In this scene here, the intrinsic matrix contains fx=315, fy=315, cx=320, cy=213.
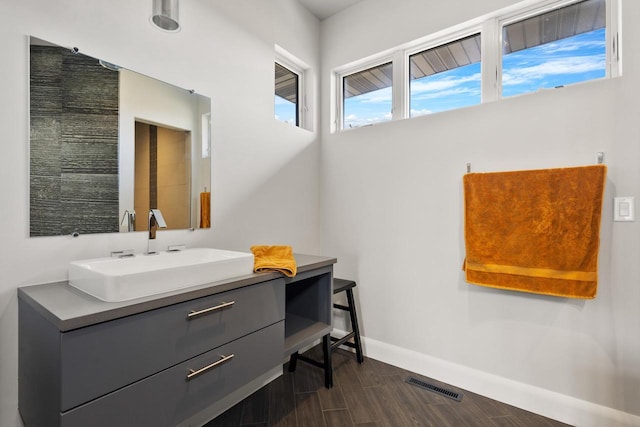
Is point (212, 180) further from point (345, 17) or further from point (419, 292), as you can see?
point (345, 17)

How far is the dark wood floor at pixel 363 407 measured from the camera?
1685 mm

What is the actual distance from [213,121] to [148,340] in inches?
50.1

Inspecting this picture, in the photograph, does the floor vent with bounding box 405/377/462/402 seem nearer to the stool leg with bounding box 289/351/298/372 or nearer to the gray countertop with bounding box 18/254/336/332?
the stool leg with bounding box 289/351/298/372

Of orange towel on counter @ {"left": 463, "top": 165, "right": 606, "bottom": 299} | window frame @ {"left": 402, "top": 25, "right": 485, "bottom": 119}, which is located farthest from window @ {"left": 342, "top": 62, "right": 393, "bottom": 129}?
orange towel on counter @ {"left": 463, "top": 165, "right": 606, "bottom": 299}

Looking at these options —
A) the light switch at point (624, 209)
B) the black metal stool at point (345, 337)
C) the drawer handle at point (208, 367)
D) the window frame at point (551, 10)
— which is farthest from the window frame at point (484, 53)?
the drawer handle at point (208, 367)

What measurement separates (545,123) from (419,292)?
1.28 meters

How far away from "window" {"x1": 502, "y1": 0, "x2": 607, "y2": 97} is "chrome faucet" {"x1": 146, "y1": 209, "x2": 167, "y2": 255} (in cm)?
212

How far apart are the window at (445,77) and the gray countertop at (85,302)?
1783mm

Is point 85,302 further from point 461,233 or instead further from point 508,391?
point 508,391

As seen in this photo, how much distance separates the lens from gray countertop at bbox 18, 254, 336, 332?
0.87 meters

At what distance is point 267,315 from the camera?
1.47m

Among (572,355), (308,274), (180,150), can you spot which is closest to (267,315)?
Answer: (308,274)

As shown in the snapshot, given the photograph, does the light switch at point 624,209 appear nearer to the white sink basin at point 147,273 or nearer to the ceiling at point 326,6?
the white sink basin at point 147,273

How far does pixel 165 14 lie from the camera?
137cm
